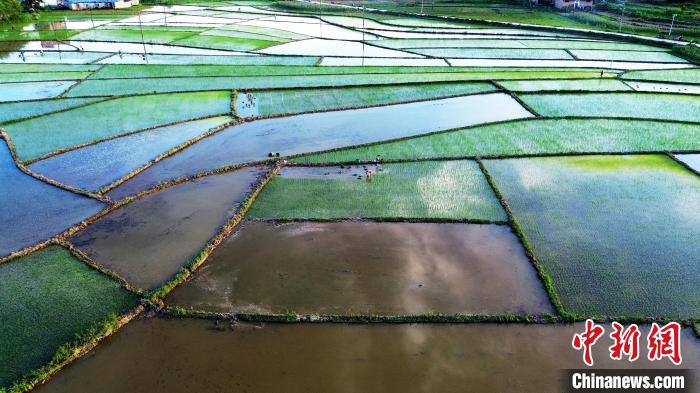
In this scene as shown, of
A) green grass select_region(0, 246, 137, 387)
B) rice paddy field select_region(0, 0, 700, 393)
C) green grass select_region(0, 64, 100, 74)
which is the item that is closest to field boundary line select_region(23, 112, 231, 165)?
rice paddy field select_region(0, 0, 700, 393)

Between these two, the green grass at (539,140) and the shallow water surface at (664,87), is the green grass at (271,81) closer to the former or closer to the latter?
the shallow water surface at (664,87)

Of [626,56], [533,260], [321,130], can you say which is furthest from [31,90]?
[626,56]

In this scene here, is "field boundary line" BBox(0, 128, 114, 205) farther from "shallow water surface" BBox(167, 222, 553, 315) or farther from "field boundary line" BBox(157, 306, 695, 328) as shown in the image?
"field boundary line" BBox(157, 306, 695, 328)

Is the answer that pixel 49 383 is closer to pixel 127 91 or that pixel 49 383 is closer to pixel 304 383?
pixel 304 383

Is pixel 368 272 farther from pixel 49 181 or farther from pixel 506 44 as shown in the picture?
pixel 506 44

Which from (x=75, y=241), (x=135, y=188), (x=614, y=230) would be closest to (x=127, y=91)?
(x=135, y=188)
